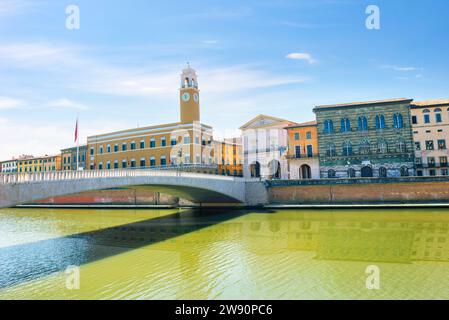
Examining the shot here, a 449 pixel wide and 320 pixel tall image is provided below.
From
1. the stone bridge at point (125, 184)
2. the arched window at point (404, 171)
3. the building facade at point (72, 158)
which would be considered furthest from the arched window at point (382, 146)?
the building facade at point (72, 158)

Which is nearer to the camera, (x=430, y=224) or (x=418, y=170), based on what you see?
(x=430, y=224)

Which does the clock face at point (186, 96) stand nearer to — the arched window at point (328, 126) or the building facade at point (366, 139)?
the building facade at point (366, 139)

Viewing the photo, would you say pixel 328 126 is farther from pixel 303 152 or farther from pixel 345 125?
pixel 303 152

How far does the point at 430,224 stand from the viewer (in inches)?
750

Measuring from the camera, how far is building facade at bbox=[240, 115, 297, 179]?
142 feet

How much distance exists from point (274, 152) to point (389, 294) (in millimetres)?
35953

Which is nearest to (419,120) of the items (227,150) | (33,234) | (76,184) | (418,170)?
(418,170)

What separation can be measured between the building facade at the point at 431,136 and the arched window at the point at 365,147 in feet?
17.0

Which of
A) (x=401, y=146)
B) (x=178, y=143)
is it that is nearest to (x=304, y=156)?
(x=401, y=146)

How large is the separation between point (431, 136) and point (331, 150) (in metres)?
11.2

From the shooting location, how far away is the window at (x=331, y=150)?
38966 millimetres

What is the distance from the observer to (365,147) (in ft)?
124
